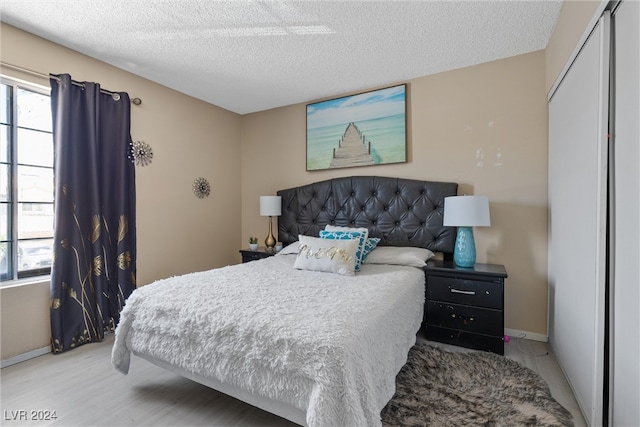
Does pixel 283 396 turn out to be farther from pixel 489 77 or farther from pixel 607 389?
pixel 489 77

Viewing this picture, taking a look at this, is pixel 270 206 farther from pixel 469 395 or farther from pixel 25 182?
pixel 469 395

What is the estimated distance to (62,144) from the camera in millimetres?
2170

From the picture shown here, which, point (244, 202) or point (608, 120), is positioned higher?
point (608, 120)

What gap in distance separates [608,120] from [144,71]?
3245 millimetres

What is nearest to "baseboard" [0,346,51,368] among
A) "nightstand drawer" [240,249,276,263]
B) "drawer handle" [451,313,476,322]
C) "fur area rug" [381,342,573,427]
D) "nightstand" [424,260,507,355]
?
"nightstand drawer" [240,249,276,263]

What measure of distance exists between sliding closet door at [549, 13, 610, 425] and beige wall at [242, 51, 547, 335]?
0.92 feet

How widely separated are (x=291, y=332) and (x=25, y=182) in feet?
7.66

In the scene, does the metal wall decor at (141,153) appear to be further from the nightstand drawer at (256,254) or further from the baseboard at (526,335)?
the baseboard at (526,335)

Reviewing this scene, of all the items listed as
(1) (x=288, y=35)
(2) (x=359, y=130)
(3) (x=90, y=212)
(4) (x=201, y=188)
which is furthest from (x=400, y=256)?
(3) (x=90, y=212)

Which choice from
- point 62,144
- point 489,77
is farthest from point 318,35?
point 62,144

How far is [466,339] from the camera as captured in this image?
84.8 inches

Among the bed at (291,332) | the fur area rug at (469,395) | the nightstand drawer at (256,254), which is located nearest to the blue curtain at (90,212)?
the bed at (291,332)

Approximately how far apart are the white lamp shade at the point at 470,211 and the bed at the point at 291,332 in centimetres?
33

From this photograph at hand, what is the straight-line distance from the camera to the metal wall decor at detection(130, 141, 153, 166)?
2669mm
